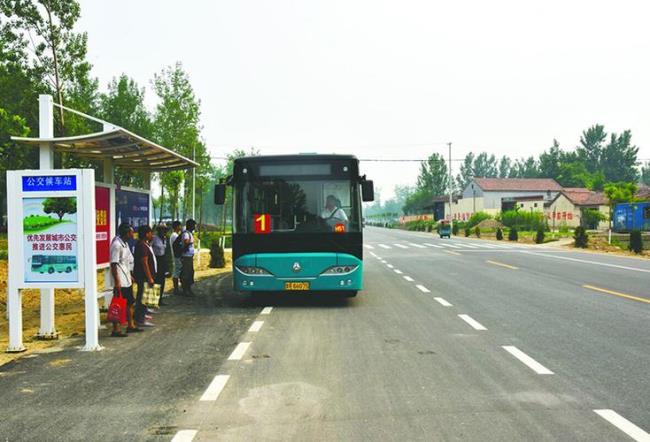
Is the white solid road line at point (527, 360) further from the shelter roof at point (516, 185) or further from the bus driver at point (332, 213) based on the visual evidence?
the shelter roof at point (516, 185)

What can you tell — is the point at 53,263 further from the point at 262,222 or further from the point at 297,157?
the point at 297,157

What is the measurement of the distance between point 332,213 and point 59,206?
4.98m

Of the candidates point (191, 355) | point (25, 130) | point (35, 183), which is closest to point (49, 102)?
point (35, 183)

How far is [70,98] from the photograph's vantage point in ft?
145

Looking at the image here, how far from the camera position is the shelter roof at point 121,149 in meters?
8.02

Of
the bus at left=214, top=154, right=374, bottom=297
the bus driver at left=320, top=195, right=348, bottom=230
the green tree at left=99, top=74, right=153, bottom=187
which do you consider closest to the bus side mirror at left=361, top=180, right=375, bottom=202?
the bus at left=214, top=154, right=374, bottom=297

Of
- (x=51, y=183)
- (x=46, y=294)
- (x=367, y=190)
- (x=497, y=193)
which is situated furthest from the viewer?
(x=497, y=193)

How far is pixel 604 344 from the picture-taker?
7.45m

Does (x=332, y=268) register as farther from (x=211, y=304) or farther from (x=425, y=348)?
(x=425, y=348)

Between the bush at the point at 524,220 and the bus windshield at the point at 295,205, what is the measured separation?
5474 centimetres

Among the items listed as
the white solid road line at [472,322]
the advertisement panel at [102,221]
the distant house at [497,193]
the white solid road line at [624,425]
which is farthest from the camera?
the distant house at [497,193]

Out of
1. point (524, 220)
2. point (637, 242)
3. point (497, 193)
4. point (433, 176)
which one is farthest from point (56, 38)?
point (433, 176)

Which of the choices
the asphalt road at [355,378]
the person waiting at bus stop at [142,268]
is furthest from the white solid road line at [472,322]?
the person waiting at bus stop at [142,268]

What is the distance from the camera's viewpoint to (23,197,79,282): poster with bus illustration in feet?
25.3
